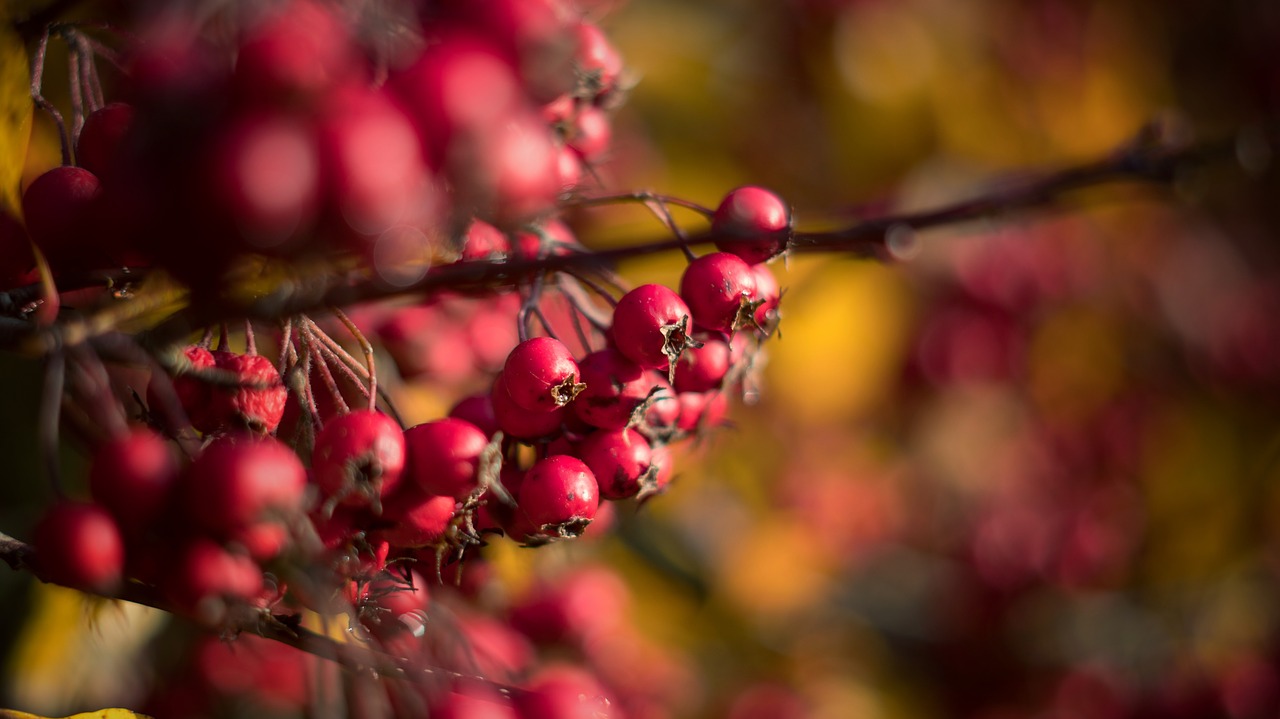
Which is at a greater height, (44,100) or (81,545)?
(44,100)

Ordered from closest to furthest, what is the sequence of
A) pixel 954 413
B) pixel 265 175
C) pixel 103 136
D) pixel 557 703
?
pixel 265 175 → pixel 103 136 → pixel 557 703 → pixel 954 413

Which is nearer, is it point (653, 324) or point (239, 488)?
point (239, 488)

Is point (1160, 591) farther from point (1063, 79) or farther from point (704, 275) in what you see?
point (704, 275)

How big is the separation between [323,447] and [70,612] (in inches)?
16.5

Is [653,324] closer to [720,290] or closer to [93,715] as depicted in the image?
[720,290]

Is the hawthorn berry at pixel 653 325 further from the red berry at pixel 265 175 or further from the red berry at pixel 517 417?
the red berry at pixel 265 175

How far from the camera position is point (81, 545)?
14.0 inches

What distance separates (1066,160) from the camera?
5.69 ft

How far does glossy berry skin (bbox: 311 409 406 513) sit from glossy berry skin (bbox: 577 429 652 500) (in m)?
0.11

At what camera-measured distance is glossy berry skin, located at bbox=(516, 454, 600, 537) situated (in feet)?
1.54

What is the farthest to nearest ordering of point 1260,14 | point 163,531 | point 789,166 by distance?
point 1260,14, point 789,166, point 163,531

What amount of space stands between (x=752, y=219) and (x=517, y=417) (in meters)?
0.16

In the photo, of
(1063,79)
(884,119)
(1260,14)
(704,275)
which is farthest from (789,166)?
(1260,14)

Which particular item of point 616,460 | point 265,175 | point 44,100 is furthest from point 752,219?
point 44,100
